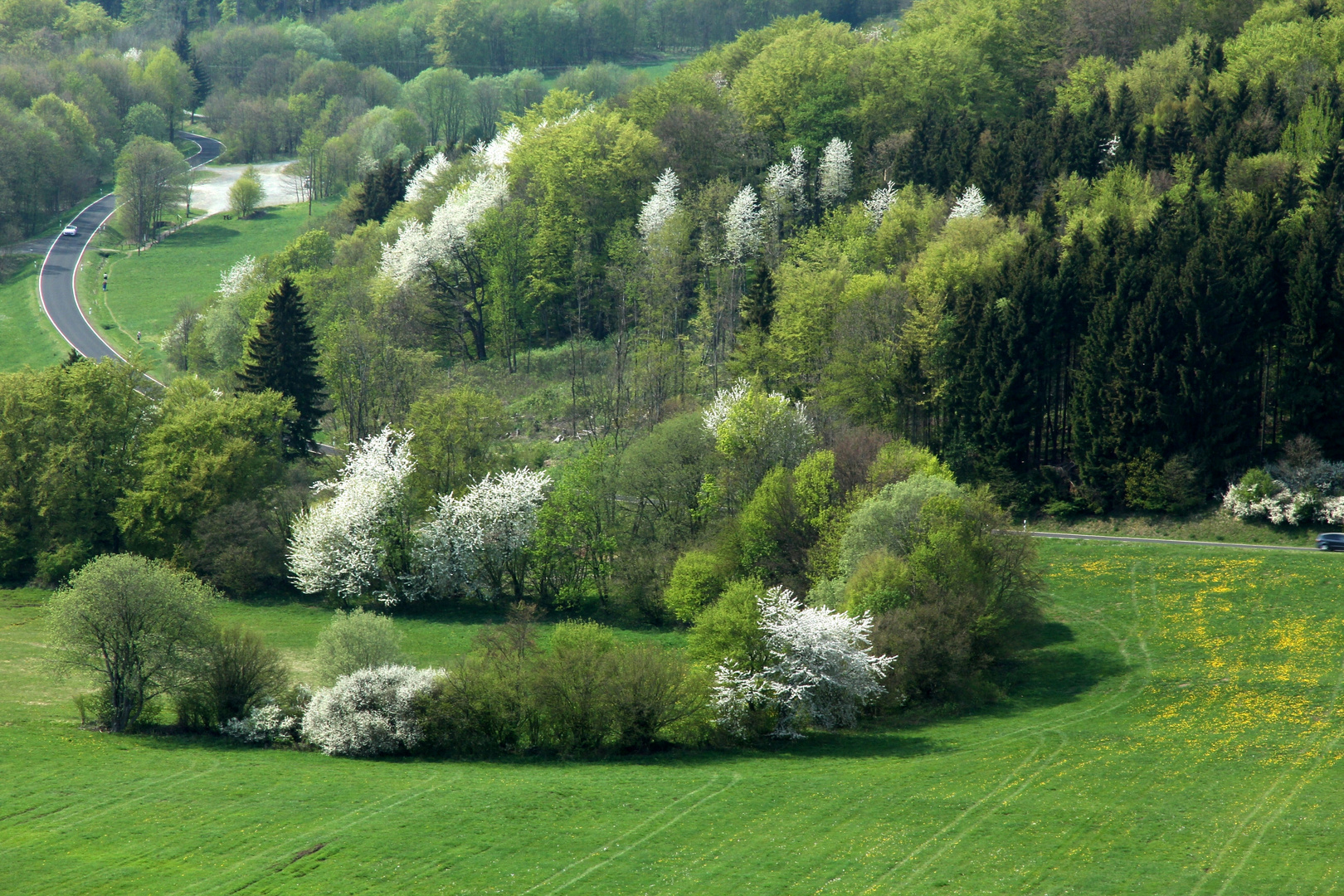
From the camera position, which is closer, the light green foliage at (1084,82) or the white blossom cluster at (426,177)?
the light green foliage at (1084,82)

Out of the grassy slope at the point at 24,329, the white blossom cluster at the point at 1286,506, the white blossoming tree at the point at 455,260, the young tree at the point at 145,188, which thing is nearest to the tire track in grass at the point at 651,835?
the white blossom cluster at the point at 1286,506

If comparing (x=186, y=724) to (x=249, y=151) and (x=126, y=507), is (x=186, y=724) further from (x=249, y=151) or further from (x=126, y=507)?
(x=249, y=151)

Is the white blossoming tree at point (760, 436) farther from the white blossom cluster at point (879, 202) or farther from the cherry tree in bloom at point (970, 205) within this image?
the white blossom cluster at point (879, 202)

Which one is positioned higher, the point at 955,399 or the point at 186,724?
the point at 955,399

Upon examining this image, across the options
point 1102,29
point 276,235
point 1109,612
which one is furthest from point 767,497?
point 276,235

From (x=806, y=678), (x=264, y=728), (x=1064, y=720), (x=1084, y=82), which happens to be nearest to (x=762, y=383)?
(x=806, y=678)

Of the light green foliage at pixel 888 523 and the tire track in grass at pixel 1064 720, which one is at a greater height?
the light green foliage at pixel 888 523
